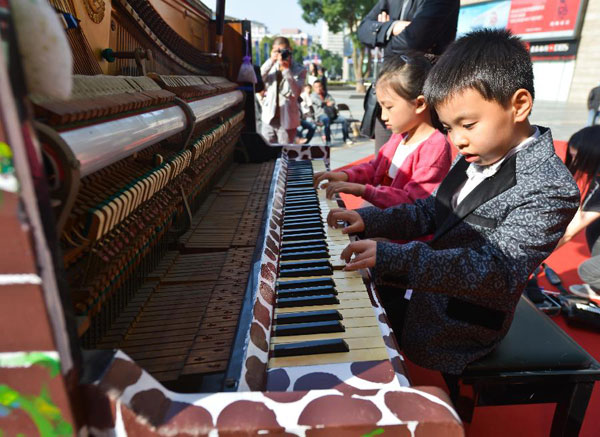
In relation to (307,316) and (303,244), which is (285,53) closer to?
(303,244)

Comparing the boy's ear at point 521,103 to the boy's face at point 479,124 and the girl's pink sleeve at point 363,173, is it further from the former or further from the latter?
the girl's pink sleeve at point 363,173

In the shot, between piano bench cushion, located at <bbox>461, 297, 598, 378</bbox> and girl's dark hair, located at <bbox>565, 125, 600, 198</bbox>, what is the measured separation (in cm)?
188

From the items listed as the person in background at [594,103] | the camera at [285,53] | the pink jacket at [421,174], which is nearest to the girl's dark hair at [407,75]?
the pink jacket at [421,174]

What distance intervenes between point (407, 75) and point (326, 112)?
9.01 meters

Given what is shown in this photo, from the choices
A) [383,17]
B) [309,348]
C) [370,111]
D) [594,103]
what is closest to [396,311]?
[309,348]

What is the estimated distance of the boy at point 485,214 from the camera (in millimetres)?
1338

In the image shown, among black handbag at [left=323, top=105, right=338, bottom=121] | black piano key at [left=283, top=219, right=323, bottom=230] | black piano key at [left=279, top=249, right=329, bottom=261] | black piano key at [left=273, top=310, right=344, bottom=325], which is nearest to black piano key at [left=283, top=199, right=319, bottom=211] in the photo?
black piano key at [left=283, top=219, right=323, bottom=230]

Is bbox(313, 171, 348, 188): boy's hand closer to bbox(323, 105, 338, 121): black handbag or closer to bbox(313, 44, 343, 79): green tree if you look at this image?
bbox(323, 105, 338, 121): black handbag

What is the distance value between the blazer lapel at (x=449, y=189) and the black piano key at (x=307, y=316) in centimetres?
88

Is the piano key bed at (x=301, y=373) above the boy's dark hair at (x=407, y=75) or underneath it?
underneath

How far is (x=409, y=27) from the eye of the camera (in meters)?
2.88

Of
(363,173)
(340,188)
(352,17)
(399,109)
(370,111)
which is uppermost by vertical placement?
(352,17)

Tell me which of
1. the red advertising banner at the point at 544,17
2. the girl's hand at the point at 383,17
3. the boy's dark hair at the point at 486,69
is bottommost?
the boy's dark hair at the point at 486,69

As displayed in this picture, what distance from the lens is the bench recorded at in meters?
1.50
